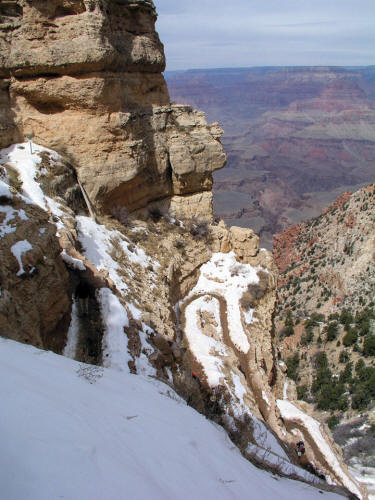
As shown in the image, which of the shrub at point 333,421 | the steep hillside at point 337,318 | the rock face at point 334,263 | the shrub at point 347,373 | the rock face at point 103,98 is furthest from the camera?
the rock face at point 334,263

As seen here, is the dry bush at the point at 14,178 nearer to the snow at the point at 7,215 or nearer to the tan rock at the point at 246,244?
the snow at the point at 7,215

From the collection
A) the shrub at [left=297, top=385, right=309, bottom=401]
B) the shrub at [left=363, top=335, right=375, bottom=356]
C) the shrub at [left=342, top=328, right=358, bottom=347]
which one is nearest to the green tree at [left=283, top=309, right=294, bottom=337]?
the shrub at [left=342, top=328, right=358, bottom=347]

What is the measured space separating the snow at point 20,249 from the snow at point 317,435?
13.8m

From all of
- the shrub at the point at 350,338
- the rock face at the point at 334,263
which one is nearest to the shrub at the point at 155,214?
the shrub at the point at 350,338

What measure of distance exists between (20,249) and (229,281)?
46.5 feet

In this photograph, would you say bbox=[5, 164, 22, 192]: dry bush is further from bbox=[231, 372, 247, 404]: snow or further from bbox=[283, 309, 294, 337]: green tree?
bbox=[283, 309, 294, 337]: green tree

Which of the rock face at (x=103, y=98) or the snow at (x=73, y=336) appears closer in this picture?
the snow at (x=73, y=336)

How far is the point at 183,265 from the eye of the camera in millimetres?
20219

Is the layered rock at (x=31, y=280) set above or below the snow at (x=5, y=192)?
below

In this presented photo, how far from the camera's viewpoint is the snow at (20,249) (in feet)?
27.2

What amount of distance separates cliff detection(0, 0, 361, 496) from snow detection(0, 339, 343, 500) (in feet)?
9.23

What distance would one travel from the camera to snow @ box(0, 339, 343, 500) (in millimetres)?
3104

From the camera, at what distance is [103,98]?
55.1ft

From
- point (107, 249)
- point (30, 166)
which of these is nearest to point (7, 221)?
point (107, 249)
